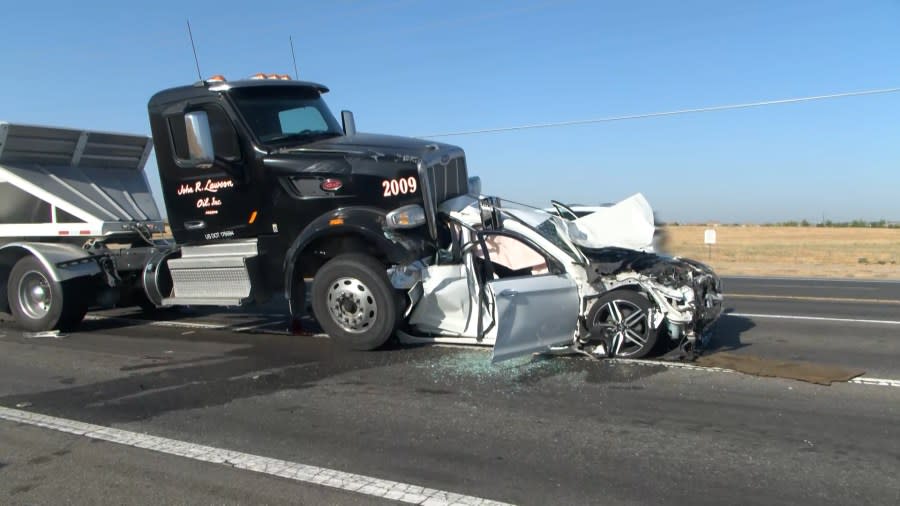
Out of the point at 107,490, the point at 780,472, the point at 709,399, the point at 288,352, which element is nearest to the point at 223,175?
the point at 288,352

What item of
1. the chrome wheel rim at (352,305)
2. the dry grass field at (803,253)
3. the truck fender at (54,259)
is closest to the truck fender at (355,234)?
the chrome wheel rim at (352,305)

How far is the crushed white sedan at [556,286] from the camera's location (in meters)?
7.07

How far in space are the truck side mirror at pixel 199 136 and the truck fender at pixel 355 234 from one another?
1400 mm

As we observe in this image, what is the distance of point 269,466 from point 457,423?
55.8 inches

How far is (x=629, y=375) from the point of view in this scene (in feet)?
22.3

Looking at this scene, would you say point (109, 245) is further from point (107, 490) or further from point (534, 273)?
point (107, 490)

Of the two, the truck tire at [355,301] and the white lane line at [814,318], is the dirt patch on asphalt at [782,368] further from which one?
the white lane line at [814,318]

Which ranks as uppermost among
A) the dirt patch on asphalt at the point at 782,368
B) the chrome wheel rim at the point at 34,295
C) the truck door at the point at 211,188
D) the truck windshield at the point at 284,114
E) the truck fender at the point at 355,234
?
the truck windshield at the point at 284,114

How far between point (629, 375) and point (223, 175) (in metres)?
4.99

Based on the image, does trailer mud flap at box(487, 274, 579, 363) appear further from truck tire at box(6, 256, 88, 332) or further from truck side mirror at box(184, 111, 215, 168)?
truck tire at box(6, 256, 88, 332)

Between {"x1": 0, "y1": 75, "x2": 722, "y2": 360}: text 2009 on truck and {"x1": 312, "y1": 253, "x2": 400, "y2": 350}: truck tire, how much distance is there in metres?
0.02

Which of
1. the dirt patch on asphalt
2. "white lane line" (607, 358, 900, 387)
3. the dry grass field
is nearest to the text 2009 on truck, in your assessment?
"white lane line" (607, 358, 900, 387)

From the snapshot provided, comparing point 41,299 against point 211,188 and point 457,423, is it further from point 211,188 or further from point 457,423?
point 457,423

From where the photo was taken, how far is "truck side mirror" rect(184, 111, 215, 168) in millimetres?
8359
